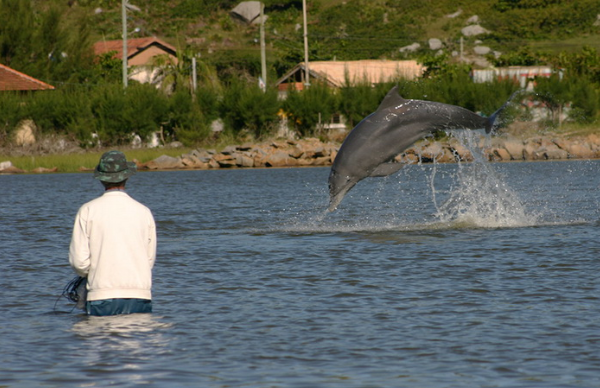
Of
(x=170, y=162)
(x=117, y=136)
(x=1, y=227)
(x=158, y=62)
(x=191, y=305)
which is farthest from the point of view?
(x=158, y=62)

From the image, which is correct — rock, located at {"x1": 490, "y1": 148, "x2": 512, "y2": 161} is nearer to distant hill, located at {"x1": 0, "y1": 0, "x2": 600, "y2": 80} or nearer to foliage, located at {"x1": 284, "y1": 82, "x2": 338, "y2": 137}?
foliage, located at {"x1": 284, "y1": 82, "x2": 338, "y2": 137}

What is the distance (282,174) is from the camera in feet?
140

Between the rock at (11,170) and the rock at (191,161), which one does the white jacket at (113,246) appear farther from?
the rock at (11,170)

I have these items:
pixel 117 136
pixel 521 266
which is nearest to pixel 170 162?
pixel 117 136

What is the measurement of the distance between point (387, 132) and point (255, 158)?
34257 mm

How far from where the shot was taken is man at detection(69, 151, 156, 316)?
27.3 feet

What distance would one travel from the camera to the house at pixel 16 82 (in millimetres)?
58662

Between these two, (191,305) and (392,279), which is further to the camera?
(392,279)

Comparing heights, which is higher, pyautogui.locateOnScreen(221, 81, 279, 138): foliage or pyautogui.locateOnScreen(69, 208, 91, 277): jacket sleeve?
pyautogui.locateOnScreen(221, 81, 279, 138): foliage

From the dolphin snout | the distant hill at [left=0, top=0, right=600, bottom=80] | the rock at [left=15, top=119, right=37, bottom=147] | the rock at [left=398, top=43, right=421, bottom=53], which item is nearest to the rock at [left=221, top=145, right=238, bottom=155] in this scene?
the rock at [left=15, top=119, right=37, bottom=147]

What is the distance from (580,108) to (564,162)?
43.7ft

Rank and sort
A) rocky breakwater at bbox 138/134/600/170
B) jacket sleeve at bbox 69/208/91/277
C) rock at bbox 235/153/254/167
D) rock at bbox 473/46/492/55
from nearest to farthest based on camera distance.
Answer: jacket sleeve at bbox 69/208/91/277 < rocky breakwater at bbox 138/134/600/170 < rock at bbox 235/153/254/167 < rock at bbox 473/46/492/55

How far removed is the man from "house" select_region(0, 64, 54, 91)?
52.3 meters

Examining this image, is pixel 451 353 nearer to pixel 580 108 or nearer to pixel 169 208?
pixel 169 208
